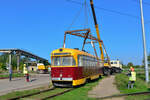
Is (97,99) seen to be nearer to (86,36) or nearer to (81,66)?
(81,66)

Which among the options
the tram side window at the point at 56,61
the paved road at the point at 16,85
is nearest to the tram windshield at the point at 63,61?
the tram side window at the point at 56,61

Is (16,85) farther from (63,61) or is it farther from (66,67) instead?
(66,67)

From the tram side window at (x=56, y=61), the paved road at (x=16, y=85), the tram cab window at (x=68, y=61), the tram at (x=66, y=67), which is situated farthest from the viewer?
the tram side window at (x=56, y=61)

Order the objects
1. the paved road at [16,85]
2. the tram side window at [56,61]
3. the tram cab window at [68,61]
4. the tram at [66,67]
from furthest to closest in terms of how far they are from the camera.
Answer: the tram side window at [56,61]
the tram cab window at [68,61]
the tram at [66,67]
the paved road at [16,85]

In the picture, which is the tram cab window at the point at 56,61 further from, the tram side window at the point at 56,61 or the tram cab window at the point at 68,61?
the tram cab window at the point at 68,61

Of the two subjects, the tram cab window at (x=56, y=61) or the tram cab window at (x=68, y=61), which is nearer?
the tram cab window at (x=68, y=61)

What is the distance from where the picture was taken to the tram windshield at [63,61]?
44.5 feet

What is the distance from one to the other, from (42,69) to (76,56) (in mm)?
28165

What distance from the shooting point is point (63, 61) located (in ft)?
45.3

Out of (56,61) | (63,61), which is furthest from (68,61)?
(56,61)

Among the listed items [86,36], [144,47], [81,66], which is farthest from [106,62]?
[81,66]

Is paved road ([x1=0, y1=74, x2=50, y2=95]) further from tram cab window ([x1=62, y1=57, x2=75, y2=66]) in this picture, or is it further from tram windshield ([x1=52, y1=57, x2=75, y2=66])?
tram cab window ([x1=62, y1=57, x2=75, y2=66])

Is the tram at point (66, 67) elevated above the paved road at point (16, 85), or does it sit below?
above

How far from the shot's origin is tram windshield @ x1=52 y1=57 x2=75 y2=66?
1358 centimetres
